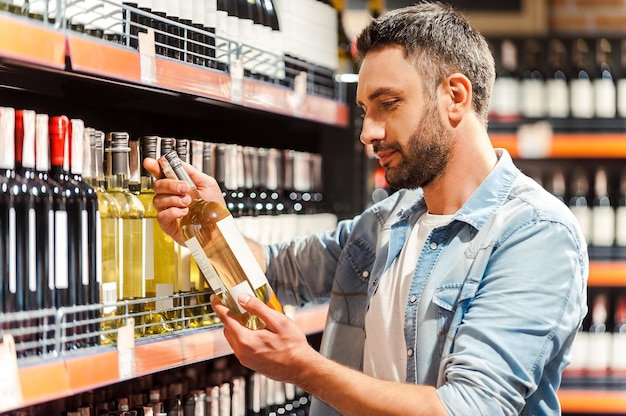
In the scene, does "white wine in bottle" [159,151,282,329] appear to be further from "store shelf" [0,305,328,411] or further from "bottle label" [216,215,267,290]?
"store shelf" [0,305,328,411]

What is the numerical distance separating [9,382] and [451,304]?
83cm

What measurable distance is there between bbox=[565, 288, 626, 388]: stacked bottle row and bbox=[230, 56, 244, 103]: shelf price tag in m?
2.29

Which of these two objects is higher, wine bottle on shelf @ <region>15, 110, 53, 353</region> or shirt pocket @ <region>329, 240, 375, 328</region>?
wine bottle on shelf @ <region>15, 110, 53, 353</region>

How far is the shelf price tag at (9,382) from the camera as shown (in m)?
1.32

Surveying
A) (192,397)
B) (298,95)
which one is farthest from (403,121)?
(192,397)

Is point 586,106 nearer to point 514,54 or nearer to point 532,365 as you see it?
point 514,54

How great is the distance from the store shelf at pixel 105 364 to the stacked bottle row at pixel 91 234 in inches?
1.8

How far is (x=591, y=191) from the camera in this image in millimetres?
3955

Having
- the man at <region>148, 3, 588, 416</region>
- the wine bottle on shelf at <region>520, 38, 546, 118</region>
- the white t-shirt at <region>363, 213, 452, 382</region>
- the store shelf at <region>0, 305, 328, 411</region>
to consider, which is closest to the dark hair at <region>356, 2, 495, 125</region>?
the man at <region>148, 3, 588, 416</region>

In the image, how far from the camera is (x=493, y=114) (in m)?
3.66

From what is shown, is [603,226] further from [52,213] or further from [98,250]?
[52,213]

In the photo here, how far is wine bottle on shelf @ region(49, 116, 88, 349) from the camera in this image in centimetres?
154

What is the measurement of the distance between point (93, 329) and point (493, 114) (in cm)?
245

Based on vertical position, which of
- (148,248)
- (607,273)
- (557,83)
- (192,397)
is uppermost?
(557,83)
